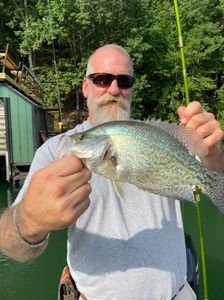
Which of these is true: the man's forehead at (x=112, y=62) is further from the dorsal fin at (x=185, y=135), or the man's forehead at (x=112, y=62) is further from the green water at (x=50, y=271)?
the green water at (x=50, y=271)

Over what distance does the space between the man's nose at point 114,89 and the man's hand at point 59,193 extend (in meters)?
1.07

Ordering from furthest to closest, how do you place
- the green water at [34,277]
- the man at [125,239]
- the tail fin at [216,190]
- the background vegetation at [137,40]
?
the background vegetation at [137,40] < the green water at [34,277] < the man at [125,239] < the tail fin at [216,190]

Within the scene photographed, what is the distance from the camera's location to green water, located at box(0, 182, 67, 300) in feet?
20.6

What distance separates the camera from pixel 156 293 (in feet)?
6.89

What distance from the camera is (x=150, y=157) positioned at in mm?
1743

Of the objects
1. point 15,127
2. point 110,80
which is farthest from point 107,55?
point 15,127

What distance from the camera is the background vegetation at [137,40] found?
2330 centimetres

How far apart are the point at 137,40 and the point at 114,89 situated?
70.3 feet

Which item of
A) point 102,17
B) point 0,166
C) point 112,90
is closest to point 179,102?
point 102,17

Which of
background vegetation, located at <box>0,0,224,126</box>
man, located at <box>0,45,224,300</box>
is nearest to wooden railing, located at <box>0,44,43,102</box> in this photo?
background vegetation, located at <box>0,0,224,126</box>

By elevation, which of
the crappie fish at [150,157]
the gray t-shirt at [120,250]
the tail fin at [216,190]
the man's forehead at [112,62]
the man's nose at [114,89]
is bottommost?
the gray t-shirt at [120,250]

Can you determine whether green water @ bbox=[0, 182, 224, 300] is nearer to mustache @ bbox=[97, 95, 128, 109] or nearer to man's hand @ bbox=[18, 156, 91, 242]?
mustache @ bbox=[97, 95, 128, 109]

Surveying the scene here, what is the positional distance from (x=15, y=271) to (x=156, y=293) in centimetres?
542

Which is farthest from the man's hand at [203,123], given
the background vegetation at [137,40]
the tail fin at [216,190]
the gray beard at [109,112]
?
the background vegetation at [137,40]
